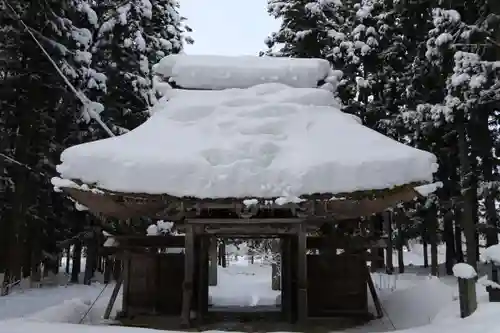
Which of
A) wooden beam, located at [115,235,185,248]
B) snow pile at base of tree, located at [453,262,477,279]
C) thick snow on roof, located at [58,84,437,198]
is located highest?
thick snow on roof, located at [58,84,437,198]

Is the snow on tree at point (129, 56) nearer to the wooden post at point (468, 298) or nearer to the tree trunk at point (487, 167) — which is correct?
the tree trunk at point (487, 167)

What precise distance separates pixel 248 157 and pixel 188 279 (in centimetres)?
237

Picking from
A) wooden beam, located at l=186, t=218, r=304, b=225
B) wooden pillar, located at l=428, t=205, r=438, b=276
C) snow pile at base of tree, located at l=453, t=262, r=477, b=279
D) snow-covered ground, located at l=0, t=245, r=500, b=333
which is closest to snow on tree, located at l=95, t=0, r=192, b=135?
snow-covered ground, located at l=0, t=245, r=500, b=333

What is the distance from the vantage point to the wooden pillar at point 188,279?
849 centimetres

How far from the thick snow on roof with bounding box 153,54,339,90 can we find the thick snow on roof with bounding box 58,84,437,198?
2.16 meters

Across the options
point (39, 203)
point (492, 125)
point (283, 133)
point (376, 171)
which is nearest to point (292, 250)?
point (283, 133)

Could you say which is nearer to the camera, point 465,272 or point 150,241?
point 465,272

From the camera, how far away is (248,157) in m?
7.92

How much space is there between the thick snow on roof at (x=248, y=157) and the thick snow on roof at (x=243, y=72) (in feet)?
7.10

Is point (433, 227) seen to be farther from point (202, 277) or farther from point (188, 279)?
point (188, 279)

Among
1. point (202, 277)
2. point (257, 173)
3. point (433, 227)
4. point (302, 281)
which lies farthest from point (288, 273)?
point (433, 227)

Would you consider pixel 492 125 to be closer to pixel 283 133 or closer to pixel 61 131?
pixel 283 133

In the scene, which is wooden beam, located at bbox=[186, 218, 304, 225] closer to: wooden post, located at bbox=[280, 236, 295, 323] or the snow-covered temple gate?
the snow-covered temple gate

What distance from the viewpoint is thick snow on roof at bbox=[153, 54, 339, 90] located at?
11719 mm
